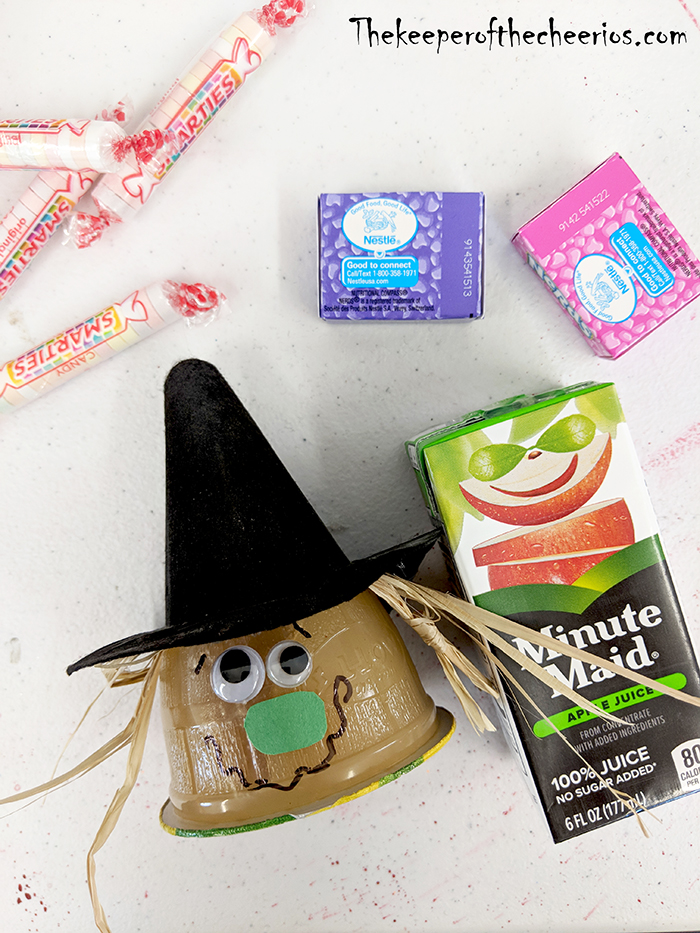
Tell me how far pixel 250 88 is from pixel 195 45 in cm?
9

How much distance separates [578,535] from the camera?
0.63 m

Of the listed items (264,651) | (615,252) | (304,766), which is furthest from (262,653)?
(615,252)

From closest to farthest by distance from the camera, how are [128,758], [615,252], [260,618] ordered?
[260,618] → [128,758] → [615,252]

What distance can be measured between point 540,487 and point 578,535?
6 centimetres

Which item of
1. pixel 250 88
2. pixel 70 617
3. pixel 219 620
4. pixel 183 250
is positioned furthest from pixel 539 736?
pixel 250 88

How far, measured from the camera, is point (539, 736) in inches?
25.0

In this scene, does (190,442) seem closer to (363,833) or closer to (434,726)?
(434,726)

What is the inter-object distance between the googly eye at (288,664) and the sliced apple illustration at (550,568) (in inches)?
8.2

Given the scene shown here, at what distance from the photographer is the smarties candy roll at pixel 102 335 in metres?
0.78

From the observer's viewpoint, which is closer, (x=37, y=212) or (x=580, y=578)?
(x=580, y=578)

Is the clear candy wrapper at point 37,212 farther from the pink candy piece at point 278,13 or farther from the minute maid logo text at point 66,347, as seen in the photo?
the pink candy piece at point 278,13

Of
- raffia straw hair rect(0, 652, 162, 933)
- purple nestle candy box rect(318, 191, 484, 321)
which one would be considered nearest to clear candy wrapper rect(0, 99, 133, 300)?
purple nestle candy box rect(318, 191, 484, 321)

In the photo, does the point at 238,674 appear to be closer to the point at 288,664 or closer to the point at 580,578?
the point at 288,664

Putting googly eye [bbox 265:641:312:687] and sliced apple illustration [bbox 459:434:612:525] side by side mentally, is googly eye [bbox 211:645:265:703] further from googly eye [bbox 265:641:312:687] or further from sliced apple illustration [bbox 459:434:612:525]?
sliced apple illustration [bbox 459:434:612:525]
